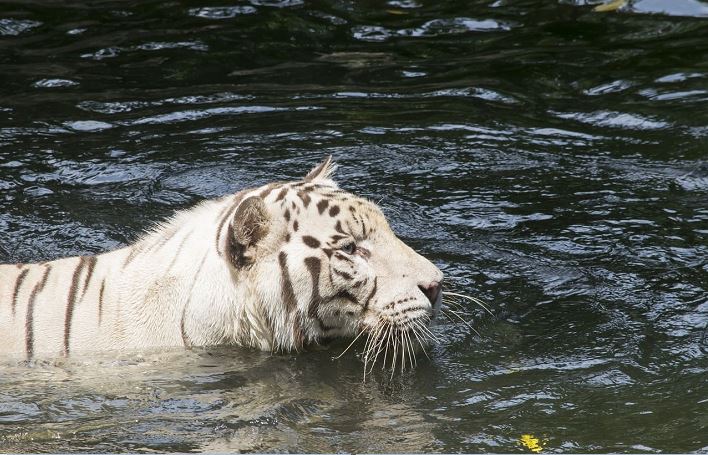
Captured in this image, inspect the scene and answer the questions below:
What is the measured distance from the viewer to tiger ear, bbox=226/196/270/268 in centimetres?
468

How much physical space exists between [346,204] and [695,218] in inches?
91.4

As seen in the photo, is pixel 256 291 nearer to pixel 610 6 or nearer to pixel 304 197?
pixel 304 197

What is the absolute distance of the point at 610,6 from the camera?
32.8 feet

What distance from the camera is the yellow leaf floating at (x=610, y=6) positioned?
9945 millimetres

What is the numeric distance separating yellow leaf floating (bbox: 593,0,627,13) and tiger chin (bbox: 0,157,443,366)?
18.6 ft

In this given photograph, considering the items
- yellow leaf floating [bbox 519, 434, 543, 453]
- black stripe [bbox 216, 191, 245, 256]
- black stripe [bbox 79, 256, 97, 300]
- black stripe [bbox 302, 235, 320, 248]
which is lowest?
yellow leaf floating [bbox 519, 434, 543, 453]

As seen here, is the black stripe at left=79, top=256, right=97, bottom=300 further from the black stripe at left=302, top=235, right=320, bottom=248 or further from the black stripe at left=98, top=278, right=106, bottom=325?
the black stripe at left=302, top=235, right=320, bottom=248

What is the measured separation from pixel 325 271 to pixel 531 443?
1113 mm

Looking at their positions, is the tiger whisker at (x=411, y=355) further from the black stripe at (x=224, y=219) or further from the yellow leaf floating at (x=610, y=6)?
the yellow leaf floating at (x=610, y=6)

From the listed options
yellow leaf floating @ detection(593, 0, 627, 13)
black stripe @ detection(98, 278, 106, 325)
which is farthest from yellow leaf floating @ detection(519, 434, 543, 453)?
yellow leaf floating @ detection(593, 0, 627, 13)

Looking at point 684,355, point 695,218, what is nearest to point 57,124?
point 695,218

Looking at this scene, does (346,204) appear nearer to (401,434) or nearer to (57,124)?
(401,434)

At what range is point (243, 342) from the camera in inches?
193

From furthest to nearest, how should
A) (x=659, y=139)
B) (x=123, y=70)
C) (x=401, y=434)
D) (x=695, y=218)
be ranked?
1. (x=123, y=70)
2. (x=659, y=139)
3. (x=695, y=218)
4. (x=401, y=434)
